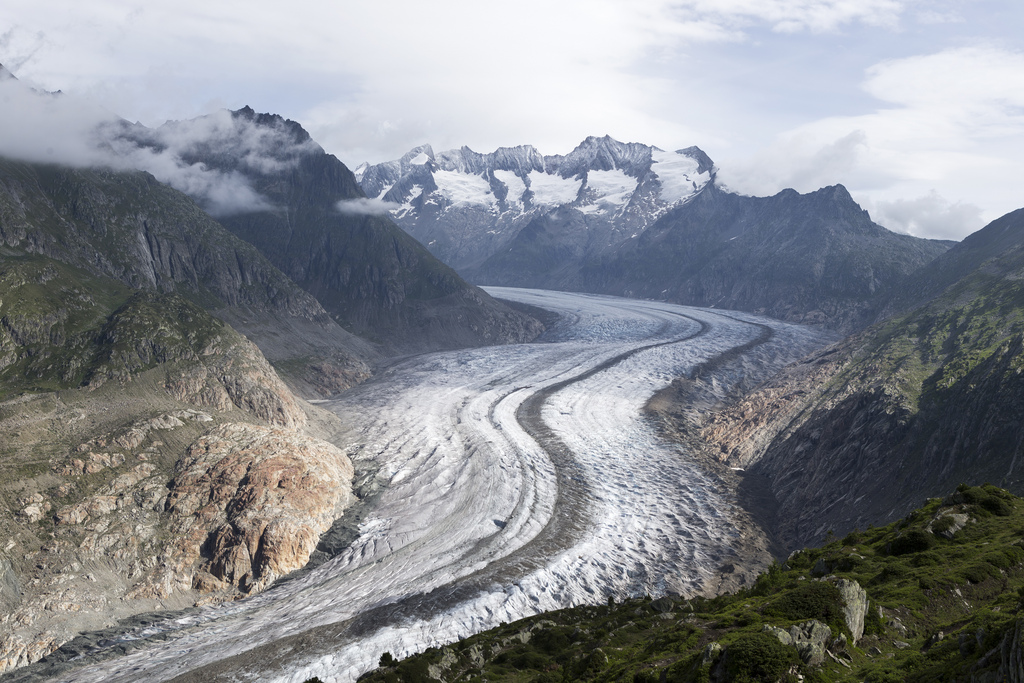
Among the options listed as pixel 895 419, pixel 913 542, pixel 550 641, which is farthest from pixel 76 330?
pixel 895 419

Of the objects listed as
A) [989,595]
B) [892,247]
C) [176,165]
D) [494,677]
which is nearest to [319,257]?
[176,165]

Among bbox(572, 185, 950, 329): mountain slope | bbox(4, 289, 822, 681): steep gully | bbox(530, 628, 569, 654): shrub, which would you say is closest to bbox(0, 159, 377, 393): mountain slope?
bbox(4, 289, 822, 681): steep gully

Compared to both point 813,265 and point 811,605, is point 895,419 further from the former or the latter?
point 813,265

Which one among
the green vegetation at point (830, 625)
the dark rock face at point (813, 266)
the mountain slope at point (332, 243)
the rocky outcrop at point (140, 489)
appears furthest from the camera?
the dark rock face at point (813, 266)

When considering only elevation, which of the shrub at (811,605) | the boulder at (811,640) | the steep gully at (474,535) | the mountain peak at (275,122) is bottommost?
the steep gully at (474,535)

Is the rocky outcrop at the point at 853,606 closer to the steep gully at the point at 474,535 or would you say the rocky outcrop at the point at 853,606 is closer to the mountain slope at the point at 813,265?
the steep gully at the point at 474,535

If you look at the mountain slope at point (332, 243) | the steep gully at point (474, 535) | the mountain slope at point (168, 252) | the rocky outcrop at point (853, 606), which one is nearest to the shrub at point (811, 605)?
the rocky outcrop at point (853, 606)
